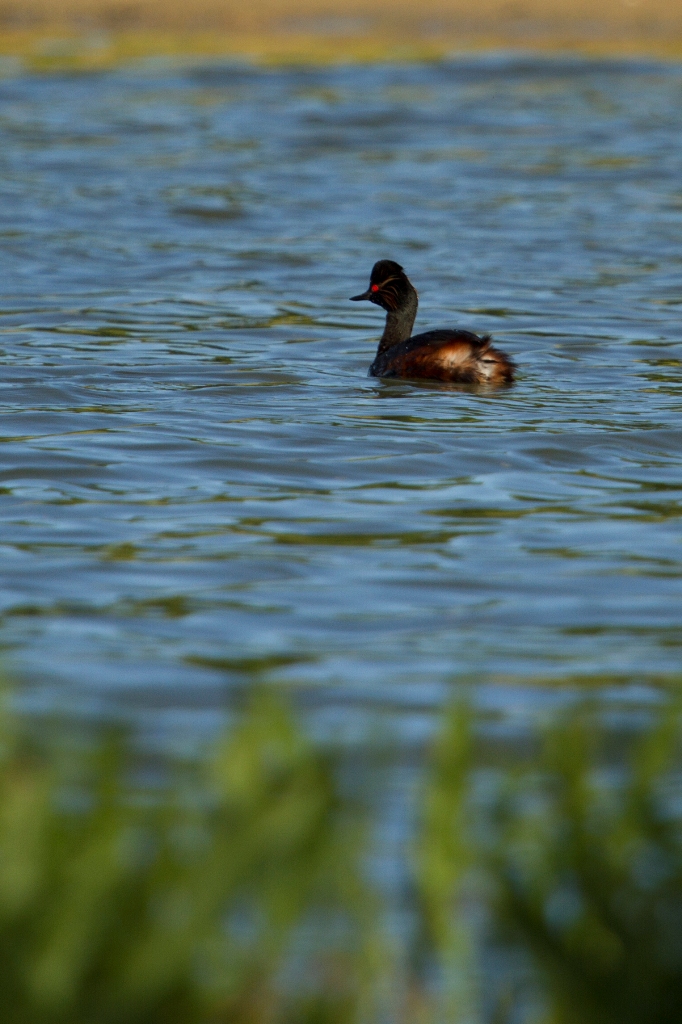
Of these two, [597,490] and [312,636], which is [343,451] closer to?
[597,490]

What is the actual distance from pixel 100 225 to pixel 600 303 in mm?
6111

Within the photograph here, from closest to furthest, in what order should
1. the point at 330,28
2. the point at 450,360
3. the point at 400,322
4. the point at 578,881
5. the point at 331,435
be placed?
→ the point at 578,881, the point at 331,435, the point at 450,360, the point at 400,322, the point at 330,28

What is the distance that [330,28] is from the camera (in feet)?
110

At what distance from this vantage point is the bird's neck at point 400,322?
1156 cm

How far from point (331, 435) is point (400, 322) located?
271 cm

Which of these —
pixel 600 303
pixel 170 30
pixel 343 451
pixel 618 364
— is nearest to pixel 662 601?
pixel 343 451

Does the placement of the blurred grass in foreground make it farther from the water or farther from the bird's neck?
the bird's neck

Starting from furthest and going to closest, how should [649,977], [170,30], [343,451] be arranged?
[170,30]
[343,451]
[649,977]

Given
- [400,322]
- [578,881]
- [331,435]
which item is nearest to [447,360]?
[400,322]

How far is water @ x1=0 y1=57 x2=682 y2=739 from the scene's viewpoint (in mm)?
5480

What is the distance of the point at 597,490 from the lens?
7.81 m

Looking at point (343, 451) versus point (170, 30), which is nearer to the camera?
point (343, 451)

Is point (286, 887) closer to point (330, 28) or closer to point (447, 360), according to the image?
point (447, 360)

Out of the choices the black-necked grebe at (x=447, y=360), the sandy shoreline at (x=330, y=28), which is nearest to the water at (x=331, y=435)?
the black-necked grebe at (x=447, y=360)
